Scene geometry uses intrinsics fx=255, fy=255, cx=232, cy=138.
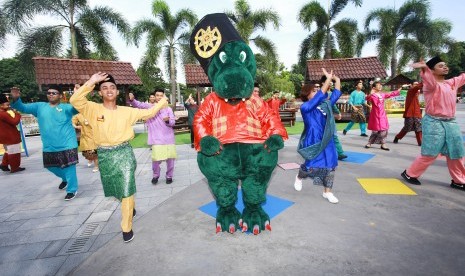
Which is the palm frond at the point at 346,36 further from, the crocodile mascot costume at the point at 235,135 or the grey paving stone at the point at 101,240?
the grey paving stone at the point at 101,240

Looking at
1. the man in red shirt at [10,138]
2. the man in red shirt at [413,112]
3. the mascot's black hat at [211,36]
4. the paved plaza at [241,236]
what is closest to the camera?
the paved plaza at [241,236]

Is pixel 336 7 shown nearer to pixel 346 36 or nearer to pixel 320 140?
pixel 346 36

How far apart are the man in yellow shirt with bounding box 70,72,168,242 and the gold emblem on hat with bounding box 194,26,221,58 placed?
3.50 ft

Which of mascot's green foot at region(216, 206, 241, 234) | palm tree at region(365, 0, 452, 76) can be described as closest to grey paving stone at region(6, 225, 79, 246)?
mascot's green foot at region(216, 206, 241, 234)

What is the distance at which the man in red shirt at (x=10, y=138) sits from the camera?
5949 mm

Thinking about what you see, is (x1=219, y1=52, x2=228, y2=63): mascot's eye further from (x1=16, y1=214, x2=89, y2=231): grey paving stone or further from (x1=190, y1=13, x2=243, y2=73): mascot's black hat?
(x1=16, y1=214, x2=89, y2=231): grey paving stone

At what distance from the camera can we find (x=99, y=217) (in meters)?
3.44

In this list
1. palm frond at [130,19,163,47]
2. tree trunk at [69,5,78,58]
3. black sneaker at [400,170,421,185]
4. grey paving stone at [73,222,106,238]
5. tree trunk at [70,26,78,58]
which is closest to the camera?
grey paving stone at [73,222,106,238]

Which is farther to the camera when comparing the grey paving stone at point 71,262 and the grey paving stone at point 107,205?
the grey paving stone at point 107,205

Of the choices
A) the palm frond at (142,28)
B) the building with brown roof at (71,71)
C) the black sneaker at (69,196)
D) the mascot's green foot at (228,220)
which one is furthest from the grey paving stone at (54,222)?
the palm frond at (142,28)

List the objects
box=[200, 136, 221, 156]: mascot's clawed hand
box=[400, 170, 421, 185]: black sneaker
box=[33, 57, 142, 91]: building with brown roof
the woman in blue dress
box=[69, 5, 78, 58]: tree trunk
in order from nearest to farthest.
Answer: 1. box=[200, 136, 221, 156]: mascot's clawed hand
2. the woman in blue dress
3. box=[400, 170, 421, 185]: black sneaker
4. box=[33, 57, 142, 91]: building with brown roof
5. box=[69, 5, 78, 58]: tree trunk

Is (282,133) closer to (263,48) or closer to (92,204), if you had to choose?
(92,204)

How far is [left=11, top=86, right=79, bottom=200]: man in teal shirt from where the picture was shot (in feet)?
13.2

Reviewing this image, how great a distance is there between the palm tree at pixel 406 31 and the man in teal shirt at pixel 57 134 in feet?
73.5
